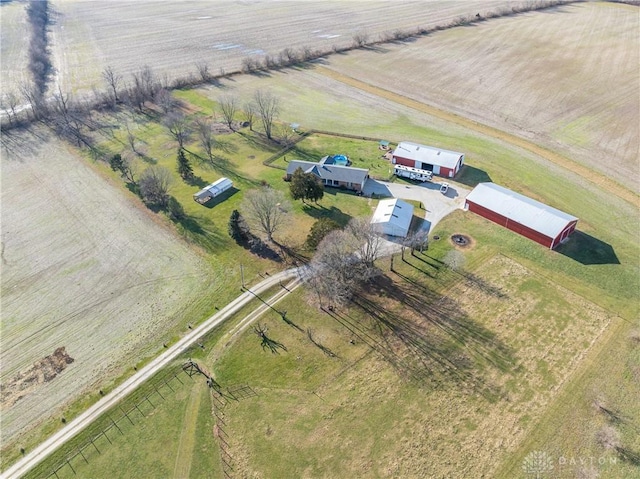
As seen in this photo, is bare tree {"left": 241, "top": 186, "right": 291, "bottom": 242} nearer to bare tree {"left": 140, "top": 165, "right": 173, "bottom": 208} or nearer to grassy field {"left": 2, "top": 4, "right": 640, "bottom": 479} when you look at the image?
grassy field {"left": 2, "top": 4, "right": 640, "bottom": 479}

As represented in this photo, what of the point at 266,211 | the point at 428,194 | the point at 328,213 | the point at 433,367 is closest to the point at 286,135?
the point at 328,213

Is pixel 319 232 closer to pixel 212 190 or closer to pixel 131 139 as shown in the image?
pixel 212 190

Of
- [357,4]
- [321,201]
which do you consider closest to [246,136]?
[321,201]

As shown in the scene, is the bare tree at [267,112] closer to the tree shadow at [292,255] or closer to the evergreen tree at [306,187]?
the evergreen tree at [306,187]

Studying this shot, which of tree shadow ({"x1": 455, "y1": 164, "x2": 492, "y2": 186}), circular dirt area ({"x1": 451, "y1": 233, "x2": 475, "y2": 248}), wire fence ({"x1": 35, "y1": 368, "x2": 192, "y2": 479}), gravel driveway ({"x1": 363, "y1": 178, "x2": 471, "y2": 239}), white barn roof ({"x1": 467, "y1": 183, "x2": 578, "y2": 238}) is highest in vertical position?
white barn roof ({"x1": 467, "y1": 183, "x2": 578, "y2": 238})

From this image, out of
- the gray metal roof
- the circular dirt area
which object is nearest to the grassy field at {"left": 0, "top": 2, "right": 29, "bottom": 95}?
the gray metal roof

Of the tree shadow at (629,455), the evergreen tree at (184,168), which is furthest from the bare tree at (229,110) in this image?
the tree shadow at (629,455)
